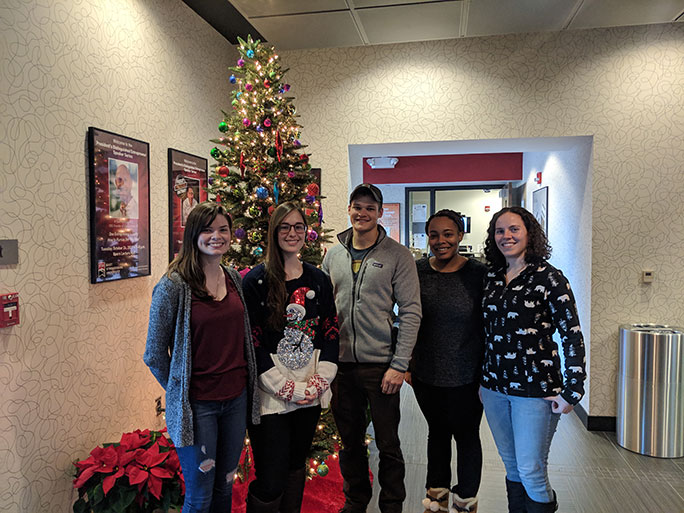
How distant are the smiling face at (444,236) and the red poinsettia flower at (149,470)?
153 cm

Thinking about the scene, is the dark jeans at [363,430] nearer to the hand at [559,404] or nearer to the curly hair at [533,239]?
the hand at [559,404]

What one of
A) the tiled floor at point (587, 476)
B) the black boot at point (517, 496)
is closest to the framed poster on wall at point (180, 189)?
the tiled floor at point (587, 476)

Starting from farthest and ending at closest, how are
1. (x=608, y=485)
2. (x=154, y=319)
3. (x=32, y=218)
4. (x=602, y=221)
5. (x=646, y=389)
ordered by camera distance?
1. (x=602, y=221)
2. (x=646, y=389)
3. (x=608, y=485)
4. (x=32, y=218)
5. (x=154, y=319)

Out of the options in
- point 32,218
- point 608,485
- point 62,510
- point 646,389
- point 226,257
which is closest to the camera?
point 32,218

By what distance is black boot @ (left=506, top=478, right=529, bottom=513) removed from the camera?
200 centimetres

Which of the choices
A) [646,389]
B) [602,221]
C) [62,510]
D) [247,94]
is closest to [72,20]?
[247,94]

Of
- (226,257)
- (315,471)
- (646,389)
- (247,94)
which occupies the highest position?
(247,94)

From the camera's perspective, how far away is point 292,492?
1.87 meters

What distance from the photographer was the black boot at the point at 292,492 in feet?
6.10

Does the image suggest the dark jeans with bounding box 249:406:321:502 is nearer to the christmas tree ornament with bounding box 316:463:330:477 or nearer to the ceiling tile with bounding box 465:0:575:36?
the christmas tree ornament with bounding box 316:463:330:477

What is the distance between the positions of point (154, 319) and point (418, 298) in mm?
1077

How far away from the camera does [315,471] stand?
97.8 inches

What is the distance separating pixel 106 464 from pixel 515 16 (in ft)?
11.3

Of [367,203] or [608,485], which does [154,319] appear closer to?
[367,203]
